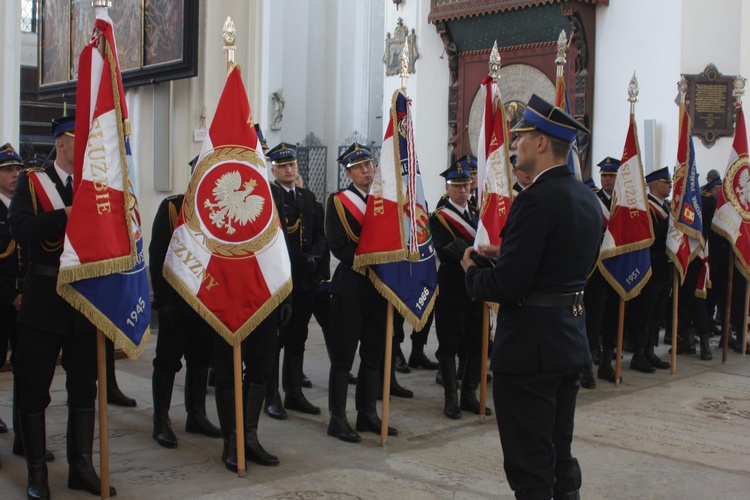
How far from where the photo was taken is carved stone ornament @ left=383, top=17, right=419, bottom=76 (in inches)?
566

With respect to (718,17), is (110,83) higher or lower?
lower

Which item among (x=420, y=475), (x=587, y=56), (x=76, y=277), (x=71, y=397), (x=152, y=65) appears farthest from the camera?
(x=587, y=56)

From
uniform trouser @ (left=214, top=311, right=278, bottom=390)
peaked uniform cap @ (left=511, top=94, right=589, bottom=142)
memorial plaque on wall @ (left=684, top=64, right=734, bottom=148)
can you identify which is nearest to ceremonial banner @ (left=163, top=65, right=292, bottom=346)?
uniform trouser @ (left=214, top=311, right=278, bottom=390)

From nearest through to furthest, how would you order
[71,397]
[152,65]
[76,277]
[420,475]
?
[76,277] → [71,397] → [420,475] → [152,65]

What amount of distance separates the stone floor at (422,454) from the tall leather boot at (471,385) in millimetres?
130

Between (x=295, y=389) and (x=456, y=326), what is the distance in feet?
4.17

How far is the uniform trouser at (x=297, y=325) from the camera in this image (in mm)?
6559

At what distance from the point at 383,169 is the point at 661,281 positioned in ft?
12.3

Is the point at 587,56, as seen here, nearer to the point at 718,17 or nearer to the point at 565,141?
the point at 718,17

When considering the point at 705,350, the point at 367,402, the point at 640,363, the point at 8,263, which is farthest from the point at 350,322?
the point at 705,350

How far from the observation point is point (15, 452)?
16.8 feet

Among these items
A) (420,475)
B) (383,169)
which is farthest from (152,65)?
(420,475)

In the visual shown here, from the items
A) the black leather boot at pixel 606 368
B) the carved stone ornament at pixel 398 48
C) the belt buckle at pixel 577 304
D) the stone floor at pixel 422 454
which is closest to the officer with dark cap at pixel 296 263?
the stone floor at pixel 422 454

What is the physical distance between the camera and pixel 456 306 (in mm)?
6461
